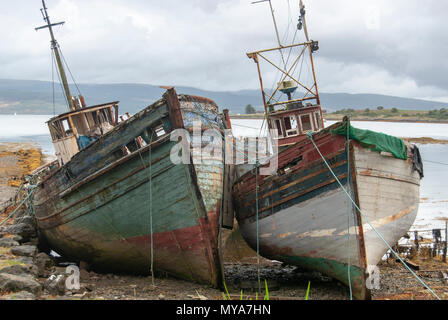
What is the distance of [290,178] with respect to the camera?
34.4ft

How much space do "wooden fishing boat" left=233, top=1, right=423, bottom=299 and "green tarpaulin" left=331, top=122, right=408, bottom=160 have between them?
2cm

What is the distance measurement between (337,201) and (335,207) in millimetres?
163

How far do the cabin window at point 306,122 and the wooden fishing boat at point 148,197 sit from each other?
3.12 m

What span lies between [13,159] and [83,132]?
95.6 ft

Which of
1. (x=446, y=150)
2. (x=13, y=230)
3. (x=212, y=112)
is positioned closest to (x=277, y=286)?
(x=212, y=112)

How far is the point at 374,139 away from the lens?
30.8ft

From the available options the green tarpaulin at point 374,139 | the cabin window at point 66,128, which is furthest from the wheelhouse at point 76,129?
the green tarpaulin at point 374,139

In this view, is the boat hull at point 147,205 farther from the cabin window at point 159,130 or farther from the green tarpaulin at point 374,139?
the green tarpaulin at point 374,139

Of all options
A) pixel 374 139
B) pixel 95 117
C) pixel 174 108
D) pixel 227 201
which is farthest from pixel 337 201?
pixel 95 117

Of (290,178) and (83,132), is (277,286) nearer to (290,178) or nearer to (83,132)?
(290,178)

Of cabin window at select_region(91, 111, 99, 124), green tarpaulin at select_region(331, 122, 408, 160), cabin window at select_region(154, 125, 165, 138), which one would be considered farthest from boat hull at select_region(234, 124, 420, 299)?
cabin window at select_region(91, 111, 99, 124)

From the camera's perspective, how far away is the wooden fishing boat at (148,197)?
1005cm

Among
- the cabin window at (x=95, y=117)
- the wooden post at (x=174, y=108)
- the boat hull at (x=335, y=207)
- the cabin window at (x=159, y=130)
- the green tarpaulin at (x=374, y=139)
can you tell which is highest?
the cabin window at (x=95, y=117)

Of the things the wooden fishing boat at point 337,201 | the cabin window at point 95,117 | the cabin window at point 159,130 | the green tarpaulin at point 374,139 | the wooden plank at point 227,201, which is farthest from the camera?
the cabin window at point 95,117
